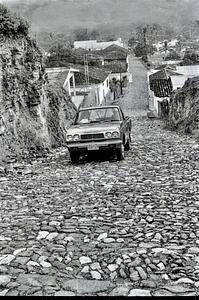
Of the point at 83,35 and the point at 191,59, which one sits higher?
the point at 83,35

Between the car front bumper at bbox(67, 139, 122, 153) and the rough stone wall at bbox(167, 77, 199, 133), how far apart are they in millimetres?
10231

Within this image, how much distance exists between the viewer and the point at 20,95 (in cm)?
1683

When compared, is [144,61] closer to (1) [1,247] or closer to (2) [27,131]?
(2) [27,131]

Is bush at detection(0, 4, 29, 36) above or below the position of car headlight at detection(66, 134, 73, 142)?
above

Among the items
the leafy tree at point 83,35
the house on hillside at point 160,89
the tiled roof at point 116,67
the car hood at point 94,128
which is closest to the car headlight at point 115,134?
the car hood at point 94,128

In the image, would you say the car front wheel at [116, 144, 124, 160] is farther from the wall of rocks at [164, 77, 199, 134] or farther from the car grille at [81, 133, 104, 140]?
the wall of rocks at [164, 77, 199, 134]

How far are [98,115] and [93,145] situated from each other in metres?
1.75

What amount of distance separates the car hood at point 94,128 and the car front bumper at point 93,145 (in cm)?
37

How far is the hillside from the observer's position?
15055 millimetres

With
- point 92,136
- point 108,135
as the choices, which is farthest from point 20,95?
point 108,135

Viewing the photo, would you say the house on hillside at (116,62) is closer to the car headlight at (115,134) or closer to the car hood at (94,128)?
the car hood at (94,128)

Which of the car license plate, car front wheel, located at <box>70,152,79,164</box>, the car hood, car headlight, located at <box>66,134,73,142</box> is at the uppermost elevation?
the car hood

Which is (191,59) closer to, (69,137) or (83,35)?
(83,35)

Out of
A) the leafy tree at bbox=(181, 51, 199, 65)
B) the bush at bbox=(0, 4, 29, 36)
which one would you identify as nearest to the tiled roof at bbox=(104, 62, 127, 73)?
the leafy tree at bbox=(181, 51, 199, 65)
